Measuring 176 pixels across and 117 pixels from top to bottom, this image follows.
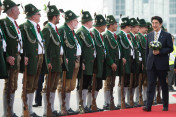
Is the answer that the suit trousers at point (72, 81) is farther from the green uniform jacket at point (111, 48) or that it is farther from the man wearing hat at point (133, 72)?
the man wearing hat at point (133, 72)

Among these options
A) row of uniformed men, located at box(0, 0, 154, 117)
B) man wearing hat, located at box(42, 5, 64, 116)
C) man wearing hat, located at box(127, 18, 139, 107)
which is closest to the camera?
row of uniformed men, located at box(0, 0, 154, 117)

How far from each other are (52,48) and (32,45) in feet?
1.83

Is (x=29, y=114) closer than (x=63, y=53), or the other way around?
(x=29, y=114)

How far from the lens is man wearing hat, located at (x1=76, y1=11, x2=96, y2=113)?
9398 mm

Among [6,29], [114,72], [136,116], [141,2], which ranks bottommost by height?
[136,116]

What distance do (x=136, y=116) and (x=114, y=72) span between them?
1999mm

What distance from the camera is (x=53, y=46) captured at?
8.48 metres

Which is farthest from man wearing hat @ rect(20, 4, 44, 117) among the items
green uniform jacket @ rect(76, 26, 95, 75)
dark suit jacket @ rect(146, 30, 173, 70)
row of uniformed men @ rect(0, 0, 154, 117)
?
dark suit jacket @ rect(146, 30, 173, 70)

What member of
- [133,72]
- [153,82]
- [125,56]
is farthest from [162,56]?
[133,72]

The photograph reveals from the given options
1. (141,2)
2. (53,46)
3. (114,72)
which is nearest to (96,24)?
(114,72)

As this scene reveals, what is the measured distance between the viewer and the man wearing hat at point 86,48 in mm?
9398

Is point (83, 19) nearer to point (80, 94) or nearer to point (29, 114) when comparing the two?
point (80, 94)

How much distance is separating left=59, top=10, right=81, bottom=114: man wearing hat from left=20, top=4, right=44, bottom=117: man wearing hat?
0.73 m

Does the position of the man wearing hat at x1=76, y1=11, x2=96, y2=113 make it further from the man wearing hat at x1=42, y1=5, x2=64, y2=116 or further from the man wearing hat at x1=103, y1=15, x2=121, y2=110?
the man wearing hat at x1=42, y1=5, x2=64, y2=116
